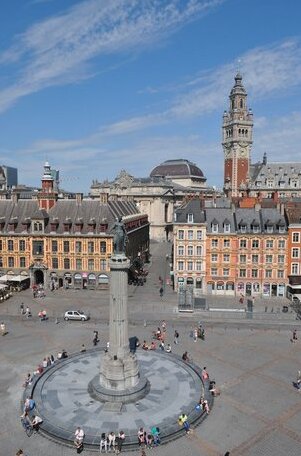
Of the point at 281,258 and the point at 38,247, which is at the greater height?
the point at 38,247

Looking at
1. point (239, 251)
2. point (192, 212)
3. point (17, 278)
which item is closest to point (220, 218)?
point (192, 212)

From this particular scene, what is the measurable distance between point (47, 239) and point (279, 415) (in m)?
47.3

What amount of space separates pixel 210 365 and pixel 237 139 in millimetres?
116577

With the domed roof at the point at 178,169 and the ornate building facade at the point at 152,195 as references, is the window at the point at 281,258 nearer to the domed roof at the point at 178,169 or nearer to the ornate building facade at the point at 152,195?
the ornate building facade at the point at 152,195

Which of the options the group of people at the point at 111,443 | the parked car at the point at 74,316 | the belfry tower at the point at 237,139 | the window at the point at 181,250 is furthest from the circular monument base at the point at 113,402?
the belfry tower at the point at 237,139

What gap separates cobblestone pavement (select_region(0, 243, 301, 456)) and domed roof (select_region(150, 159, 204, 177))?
125m

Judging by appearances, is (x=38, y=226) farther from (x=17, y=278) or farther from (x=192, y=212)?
(x=192, y=212)

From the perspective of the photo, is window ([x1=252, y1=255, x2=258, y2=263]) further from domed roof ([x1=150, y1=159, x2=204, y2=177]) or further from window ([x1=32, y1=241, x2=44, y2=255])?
domed roof ([x1=150, y1=159, x2=204, y2=177])

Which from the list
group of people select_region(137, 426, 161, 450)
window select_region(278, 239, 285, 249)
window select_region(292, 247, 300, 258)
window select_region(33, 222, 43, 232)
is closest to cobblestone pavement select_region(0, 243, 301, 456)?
group of people select_region(137, 426, 161, 450)

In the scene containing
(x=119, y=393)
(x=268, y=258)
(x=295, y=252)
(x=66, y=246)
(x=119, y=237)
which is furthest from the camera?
(x=66, y=246)

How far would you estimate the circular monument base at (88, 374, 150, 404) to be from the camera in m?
30.1

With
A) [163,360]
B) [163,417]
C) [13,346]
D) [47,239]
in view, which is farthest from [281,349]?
[47,239]

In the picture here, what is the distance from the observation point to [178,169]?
185 meters

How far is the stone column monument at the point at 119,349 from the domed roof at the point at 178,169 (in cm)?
15295
